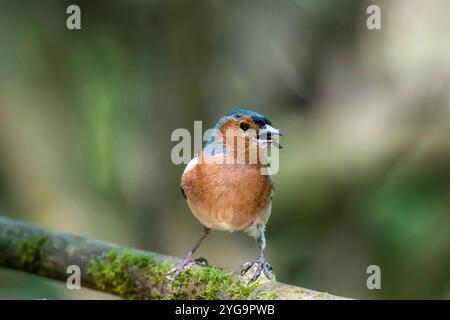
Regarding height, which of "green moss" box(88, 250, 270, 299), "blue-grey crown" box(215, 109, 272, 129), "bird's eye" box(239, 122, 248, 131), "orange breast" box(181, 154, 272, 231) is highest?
"blue-grey crown" box(215, 109, 272, 129)

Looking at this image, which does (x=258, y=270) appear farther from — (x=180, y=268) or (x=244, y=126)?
(x=244, y=126)

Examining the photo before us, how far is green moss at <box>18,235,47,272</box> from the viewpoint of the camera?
3717 millimetres

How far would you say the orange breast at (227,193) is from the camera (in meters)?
3.32

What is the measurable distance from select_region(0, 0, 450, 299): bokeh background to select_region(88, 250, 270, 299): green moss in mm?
2407

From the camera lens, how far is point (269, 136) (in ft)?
10.9

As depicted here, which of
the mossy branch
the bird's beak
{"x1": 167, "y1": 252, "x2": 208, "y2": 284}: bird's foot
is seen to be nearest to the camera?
the mossy branch

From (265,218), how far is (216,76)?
2941 millimetres

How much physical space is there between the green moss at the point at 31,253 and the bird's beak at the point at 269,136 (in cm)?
147

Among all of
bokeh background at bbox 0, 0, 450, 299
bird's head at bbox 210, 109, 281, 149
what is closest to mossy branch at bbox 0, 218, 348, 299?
bird's head at bbox 210, 109, 281, 149

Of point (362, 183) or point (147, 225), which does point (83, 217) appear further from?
point (362, 183)

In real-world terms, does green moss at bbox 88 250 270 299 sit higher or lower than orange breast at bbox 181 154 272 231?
lower

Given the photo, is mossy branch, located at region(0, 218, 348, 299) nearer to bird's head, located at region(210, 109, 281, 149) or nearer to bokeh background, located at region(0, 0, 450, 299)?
bird's head, located at region(210, 109, 281, 149)

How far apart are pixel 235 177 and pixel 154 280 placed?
27.1 inches
